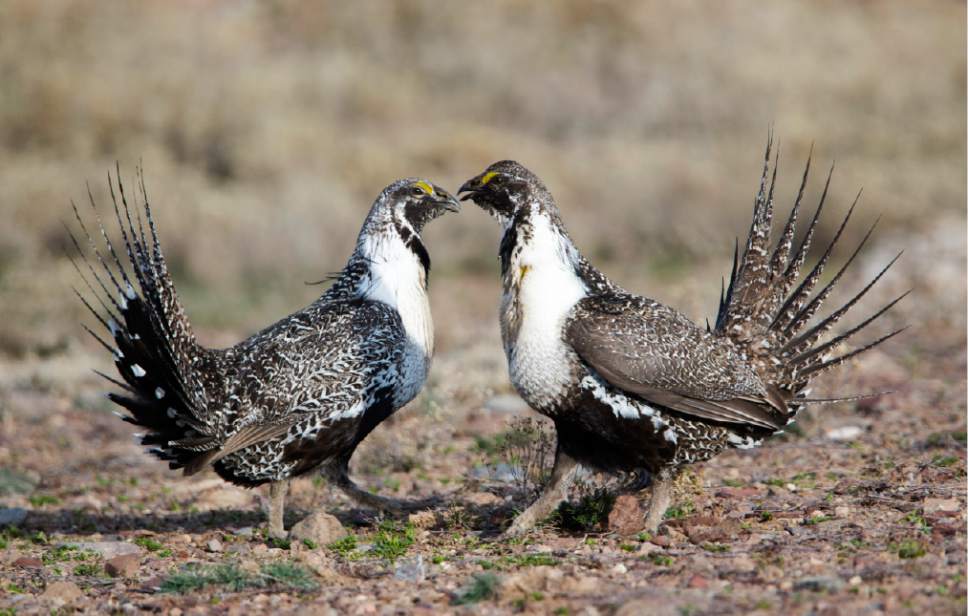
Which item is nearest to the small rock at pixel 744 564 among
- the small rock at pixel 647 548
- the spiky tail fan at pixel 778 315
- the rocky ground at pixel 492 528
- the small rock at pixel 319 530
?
the rocky ground at pixel 492 528

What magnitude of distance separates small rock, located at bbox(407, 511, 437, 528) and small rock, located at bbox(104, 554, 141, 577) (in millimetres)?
1340

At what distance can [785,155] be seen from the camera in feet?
67.6

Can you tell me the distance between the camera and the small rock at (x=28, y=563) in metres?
5.67

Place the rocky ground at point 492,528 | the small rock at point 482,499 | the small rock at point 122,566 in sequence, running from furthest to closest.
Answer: the small rock at point 482,499 < the small rock at point 122,566 < the rocky ground at point 492,528

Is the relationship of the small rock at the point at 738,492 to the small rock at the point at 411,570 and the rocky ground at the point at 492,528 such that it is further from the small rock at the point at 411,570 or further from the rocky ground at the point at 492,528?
the small rock at the point at 411,570

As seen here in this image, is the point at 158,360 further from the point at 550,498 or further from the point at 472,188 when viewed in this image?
the point at 550,498

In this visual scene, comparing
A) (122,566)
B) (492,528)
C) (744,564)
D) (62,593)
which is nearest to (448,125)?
(492,528)

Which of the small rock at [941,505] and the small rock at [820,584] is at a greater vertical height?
the small rock at [941,505]

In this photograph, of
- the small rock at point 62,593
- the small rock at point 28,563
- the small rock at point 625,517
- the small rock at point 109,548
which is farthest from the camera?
the small rock at point 109,548

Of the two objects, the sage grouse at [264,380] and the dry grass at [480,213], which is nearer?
the dry grass at [480,213]

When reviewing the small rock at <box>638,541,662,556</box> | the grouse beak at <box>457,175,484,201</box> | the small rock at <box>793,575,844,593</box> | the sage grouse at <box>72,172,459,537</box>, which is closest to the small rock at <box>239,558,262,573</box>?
the sage grouse at <box>72,172,459,537</box>

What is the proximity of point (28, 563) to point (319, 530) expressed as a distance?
139cm

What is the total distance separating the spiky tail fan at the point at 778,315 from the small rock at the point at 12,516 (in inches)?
157

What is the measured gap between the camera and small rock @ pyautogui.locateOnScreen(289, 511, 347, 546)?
577cm
